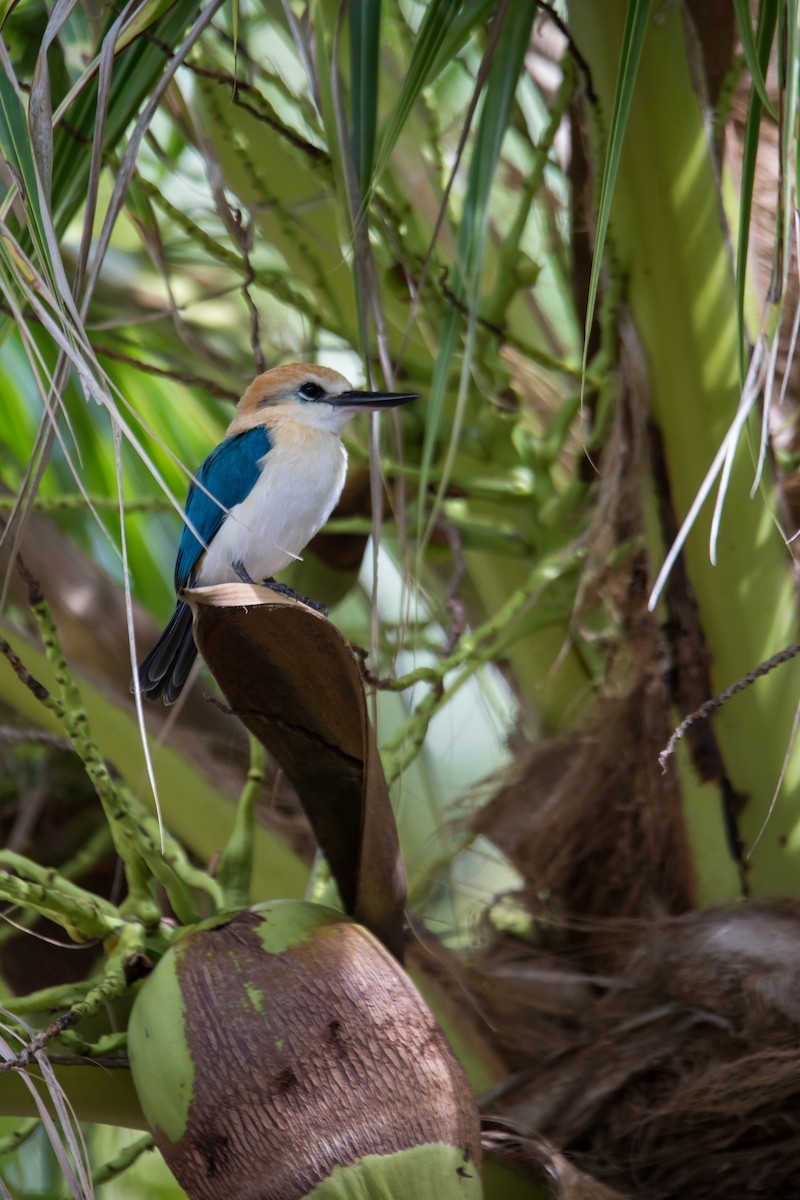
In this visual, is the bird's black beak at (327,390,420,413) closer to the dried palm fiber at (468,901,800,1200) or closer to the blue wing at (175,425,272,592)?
the blue wing at (175,425,272,592)

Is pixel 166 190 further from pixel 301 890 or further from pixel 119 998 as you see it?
pixel 119 998

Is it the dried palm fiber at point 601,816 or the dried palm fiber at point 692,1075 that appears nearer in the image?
the dried palm fiber at point 692,1075

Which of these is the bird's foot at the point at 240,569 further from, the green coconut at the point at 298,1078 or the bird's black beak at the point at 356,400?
the green coconut at the point at 298,1078

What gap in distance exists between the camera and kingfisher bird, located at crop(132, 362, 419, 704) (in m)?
2.21

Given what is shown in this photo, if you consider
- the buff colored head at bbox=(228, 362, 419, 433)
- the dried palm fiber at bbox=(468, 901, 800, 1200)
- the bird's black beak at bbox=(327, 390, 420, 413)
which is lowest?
the dried palm fiber at bbox=(468, 901, 800, 1200)

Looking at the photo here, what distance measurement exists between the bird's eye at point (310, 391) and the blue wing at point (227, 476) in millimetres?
109

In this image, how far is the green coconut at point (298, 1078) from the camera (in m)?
1.47

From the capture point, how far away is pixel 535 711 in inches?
115

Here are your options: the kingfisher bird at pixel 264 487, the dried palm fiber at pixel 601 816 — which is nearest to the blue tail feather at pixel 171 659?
the kingfisher bird at pixel 264 487

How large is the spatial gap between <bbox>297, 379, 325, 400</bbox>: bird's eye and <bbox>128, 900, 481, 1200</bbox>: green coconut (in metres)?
1.08

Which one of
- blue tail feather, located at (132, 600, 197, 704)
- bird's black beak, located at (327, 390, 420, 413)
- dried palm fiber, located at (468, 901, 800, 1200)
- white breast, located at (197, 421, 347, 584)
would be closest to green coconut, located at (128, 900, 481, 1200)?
dried palm fiber, located at (468, 901, 800, 1200)

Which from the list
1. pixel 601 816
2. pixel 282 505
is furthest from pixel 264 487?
pixel 601 816

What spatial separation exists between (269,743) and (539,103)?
7.65ft

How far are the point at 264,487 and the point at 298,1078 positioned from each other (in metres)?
1.06
